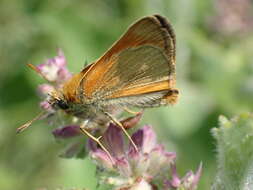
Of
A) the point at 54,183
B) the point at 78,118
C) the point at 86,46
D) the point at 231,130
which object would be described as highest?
the point at 78,118

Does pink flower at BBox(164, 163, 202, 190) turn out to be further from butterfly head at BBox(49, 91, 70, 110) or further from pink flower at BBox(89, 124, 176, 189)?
butterfly head at BBox(49, 91, 70, 110)

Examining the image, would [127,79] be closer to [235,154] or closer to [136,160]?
[136,160]

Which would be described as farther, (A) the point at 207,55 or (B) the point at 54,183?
(A) the point at 207,55

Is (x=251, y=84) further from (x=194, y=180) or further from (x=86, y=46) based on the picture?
(x=194, y=180)

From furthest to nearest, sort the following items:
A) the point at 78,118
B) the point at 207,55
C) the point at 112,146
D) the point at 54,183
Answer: the point at 207,55
the point at 54,183
the point at 78,118
the point at 112,146

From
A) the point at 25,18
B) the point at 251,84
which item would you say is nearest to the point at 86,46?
the point at 25,18

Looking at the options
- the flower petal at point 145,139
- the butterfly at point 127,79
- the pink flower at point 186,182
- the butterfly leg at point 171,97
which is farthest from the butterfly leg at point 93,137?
the butterfly leg at point 171,97

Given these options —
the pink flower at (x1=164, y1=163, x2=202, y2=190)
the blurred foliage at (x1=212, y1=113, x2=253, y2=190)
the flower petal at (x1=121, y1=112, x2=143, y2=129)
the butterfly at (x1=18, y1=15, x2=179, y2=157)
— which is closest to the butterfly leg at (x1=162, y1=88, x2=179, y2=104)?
the butterfly at (x1=18, y1=15, x2=179, y2=157)
